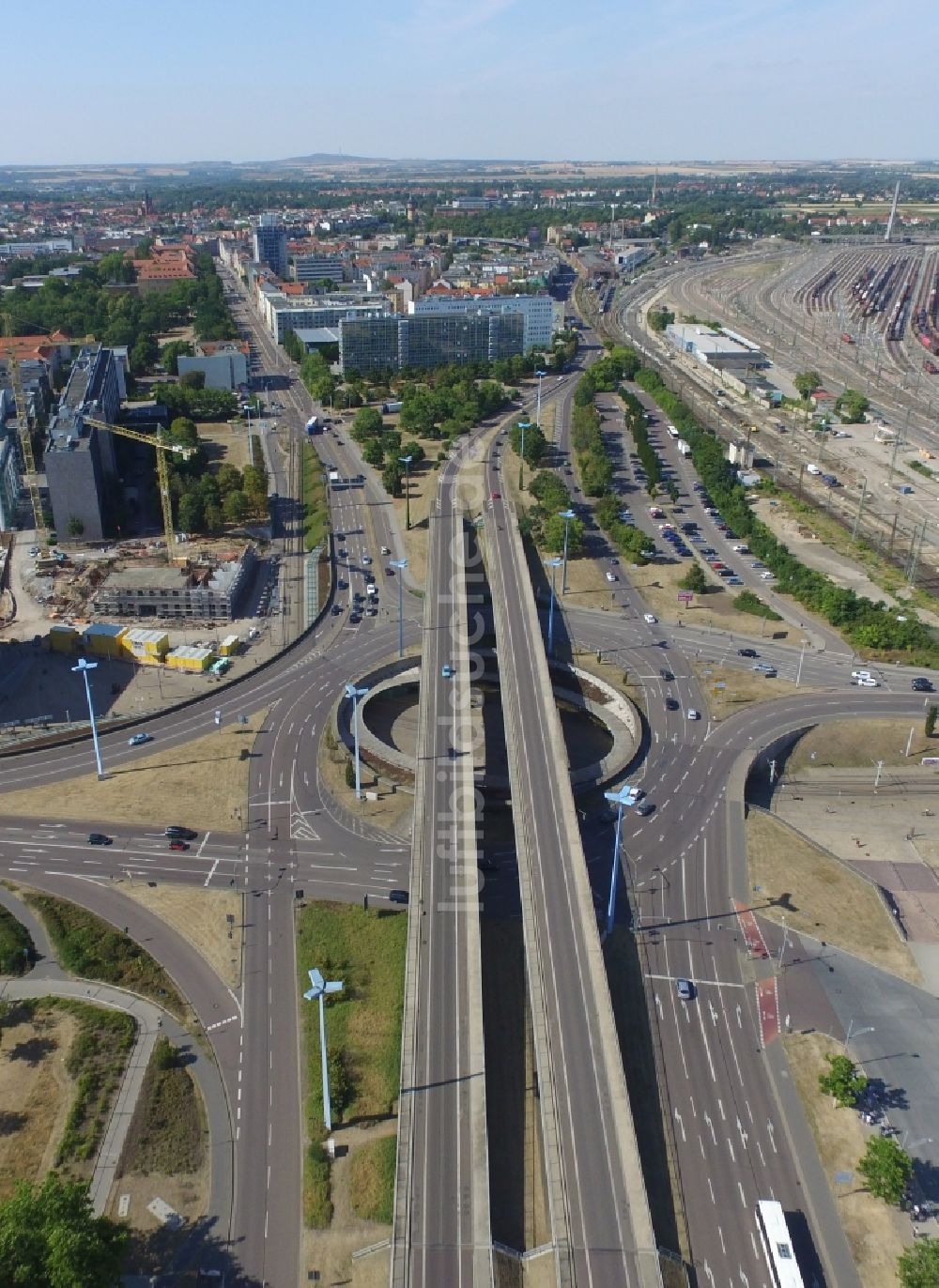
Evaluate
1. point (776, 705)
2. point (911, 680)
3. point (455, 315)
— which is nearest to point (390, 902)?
point (776, 705)

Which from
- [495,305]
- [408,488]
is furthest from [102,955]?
[495,305]

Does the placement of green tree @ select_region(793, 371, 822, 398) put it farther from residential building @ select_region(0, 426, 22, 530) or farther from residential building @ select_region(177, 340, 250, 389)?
residential building @ select_region(0, 426, 22, 530)

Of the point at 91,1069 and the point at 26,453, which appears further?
the point at 26,453

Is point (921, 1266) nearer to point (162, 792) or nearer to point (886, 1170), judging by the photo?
point (886, 1170)

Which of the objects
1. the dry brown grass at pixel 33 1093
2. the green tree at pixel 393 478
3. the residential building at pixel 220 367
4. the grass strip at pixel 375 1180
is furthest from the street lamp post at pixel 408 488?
the grass strip at pixel 375 1180

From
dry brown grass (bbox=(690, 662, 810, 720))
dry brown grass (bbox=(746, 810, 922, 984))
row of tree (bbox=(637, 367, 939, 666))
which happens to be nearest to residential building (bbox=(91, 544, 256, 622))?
dry brown grass (bbox=(690, 662, 810, 720))
